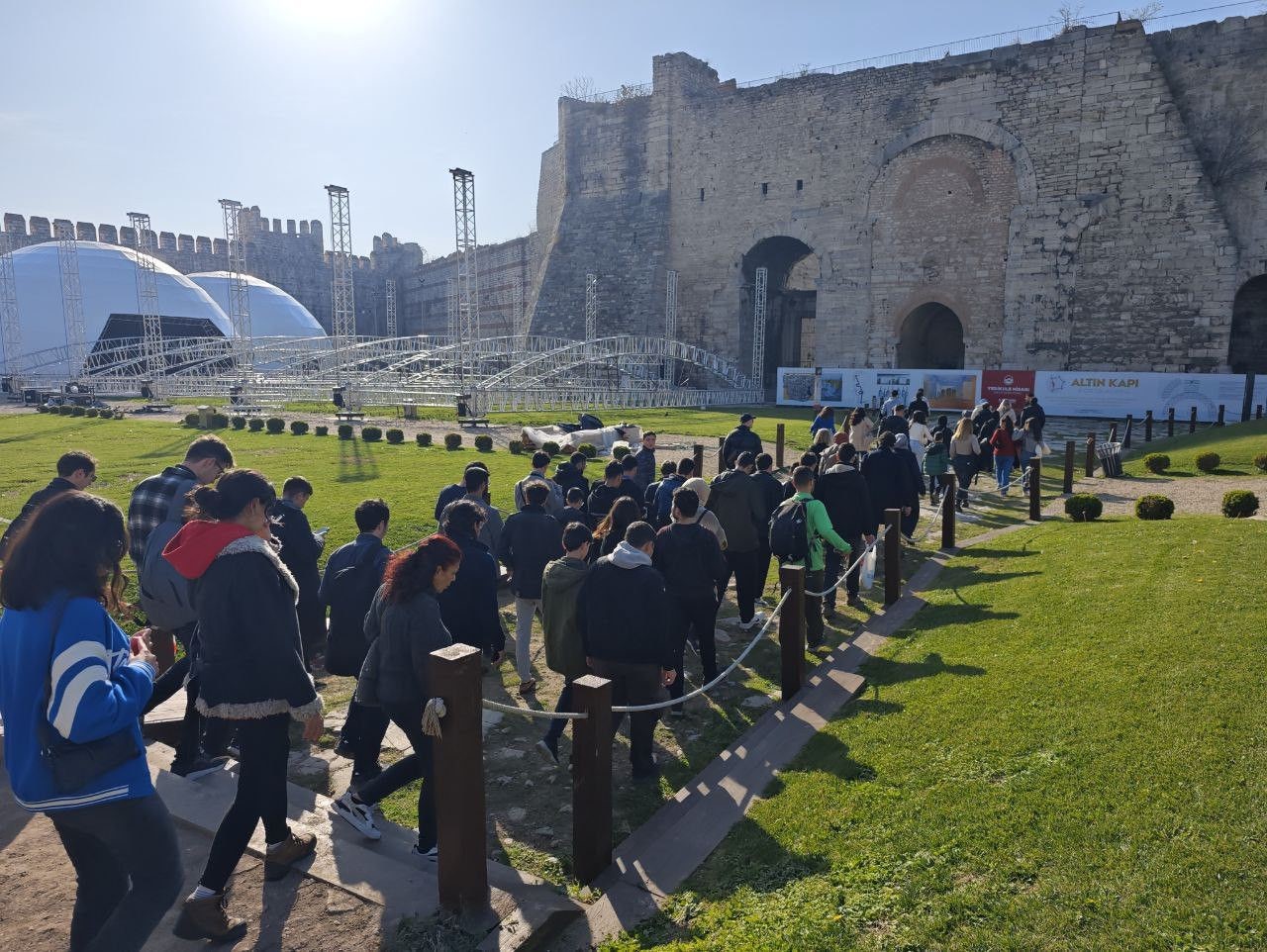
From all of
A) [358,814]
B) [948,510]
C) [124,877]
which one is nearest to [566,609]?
[358,814]

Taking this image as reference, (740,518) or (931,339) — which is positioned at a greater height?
(931,339)

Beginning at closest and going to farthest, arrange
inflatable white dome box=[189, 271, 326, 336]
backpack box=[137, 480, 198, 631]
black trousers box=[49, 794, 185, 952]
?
1. black trousers box=[49, 794, 185, 952]
2. backpack box=[137, 480, 198, 631]
3. inflatable white dome box=[189, 271, 326, 336]

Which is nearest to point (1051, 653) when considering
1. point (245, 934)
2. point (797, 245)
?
point (245, 934)

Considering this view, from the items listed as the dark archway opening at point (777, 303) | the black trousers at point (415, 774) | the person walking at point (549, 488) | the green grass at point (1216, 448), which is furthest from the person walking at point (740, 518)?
the dark archway opening at point (777, 303)

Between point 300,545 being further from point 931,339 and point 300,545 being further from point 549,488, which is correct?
Result: point 931,339

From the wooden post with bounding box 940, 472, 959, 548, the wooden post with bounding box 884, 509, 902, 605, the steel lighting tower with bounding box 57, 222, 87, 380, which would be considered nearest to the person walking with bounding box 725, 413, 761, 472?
the wooden post with bounding box 940, 472, 959, 548

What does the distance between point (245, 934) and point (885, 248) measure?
113 feet

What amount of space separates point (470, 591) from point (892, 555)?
4.93 m

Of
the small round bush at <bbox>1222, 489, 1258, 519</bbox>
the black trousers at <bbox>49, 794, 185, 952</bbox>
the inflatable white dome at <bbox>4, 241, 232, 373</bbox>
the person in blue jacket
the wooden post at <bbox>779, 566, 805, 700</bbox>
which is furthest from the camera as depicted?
Result: the inflatable white dome at <bbox>4, 241, 232, 373</bbox>

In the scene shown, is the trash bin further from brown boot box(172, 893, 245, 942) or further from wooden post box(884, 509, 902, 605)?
brown boot box(172, 893, 245, 942)

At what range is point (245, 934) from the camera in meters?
3.33

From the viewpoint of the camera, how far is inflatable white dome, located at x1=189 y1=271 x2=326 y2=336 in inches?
2446

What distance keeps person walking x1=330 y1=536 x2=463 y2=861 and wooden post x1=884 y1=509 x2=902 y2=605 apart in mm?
5541

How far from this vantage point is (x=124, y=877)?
2.79 metres
